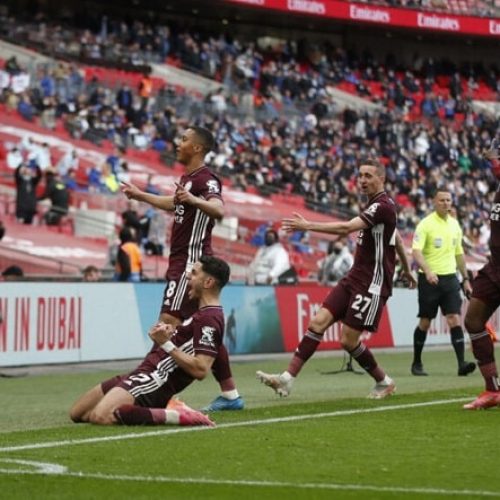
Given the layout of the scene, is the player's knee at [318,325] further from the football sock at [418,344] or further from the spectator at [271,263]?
the spectator at [271,263]

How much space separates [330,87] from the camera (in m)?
47.8

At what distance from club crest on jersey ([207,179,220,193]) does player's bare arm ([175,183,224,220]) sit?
8.0 inches

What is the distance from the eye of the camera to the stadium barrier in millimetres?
17250

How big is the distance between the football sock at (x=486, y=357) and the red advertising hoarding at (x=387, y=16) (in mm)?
33471

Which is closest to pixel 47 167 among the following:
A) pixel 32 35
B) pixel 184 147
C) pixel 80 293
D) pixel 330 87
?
pixel 32 35

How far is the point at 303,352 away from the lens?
12.6m

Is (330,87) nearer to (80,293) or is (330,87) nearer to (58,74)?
(58,74)

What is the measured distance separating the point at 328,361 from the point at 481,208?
24.8 metres

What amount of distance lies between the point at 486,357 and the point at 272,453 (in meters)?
3.70

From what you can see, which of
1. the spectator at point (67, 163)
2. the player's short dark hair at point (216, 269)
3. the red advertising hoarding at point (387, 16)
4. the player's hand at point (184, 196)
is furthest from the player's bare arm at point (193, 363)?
the red advertising hoarding at point (387, 16)

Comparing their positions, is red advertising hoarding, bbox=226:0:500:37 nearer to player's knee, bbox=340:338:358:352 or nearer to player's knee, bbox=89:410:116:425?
player's knee, bbox=340:338:358:352

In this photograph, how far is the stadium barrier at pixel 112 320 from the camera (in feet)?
56.6

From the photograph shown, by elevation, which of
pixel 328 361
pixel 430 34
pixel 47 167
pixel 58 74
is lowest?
pixel 328 361

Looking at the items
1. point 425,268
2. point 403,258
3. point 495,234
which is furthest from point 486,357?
point 425,268
